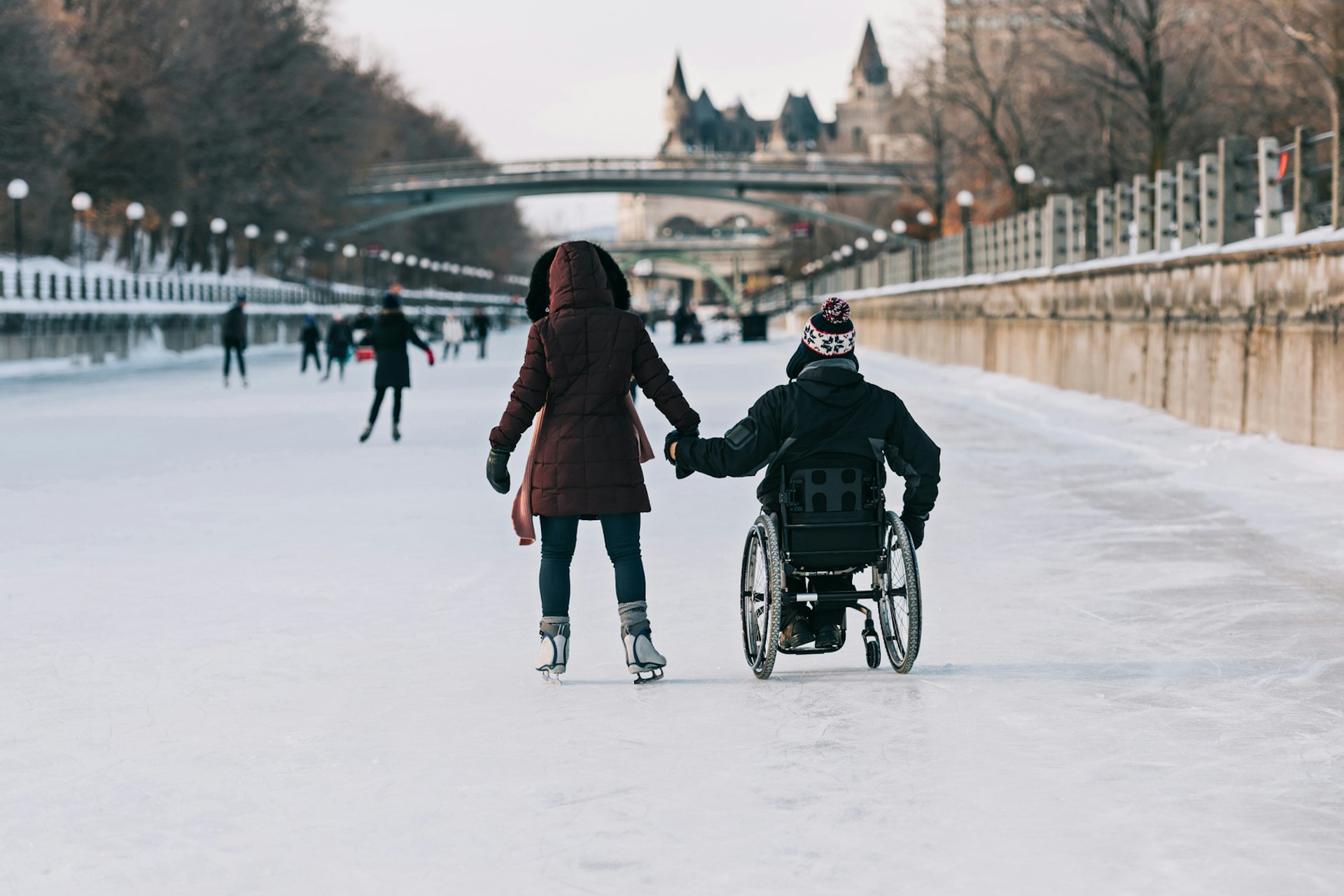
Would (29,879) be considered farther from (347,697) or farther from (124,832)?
(347,697)

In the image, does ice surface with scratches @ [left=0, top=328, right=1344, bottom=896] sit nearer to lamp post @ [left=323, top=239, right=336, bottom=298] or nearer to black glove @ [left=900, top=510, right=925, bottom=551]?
black glove @ [left=900, top=510, right=925, bottom=551]

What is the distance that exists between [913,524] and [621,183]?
324 feet

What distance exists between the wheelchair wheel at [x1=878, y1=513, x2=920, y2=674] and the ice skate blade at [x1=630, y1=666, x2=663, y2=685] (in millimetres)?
775

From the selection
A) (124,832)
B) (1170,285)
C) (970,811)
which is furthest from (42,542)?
(1170,285)

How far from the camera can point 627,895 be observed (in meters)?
3.89

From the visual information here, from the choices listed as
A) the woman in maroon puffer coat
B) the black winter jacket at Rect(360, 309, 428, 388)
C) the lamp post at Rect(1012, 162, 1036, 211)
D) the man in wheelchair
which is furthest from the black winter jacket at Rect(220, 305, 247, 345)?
the man in wheelchair

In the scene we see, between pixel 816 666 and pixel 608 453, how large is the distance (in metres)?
1.22

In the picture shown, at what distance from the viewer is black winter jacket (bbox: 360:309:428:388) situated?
17.4 meters

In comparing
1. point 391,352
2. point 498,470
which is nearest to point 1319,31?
point 391,352

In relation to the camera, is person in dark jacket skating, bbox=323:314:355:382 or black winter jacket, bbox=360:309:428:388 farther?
person in dark jacket skating, bbox=323:314:355:382

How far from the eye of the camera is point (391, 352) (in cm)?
1775

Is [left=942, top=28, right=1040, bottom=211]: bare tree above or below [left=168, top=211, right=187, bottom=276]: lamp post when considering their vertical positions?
above

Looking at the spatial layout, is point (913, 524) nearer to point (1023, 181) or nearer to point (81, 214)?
point (1023, 181)

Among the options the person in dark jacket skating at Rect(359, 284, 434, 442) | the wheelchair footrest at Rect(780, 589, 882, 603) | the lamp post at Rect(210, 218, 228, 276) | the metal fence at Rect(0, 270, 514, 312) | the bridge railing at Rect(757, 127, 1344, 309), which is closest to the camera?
the wheelchair footrest at Rect(780, 589, 882, 603)
